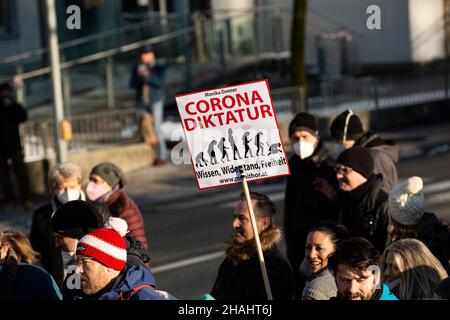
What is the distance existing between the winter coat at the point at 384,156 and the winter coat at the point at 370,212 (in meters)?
0.40

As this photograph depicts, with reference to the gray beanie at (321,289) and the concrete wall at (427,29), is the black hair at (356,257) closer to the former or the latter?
the gray beanie at (321,289)

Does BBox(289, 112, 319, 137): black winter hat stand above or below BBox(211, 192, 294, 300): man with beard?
above

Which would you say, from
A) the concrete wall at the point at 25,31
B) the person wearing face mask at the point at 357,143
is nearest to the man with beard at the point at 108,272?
the person wearing face mask at the point at 357,143

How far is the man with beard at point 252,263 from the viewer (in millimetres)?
6562

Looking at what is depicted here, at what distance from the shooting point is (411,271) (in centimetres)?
608

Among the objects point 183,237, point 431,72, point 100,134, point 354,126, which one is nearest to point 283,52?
point 431,72

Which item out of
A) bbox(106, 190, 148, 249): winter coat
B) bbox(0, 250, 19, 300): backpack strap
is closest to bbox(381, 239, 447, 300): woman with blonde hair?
bbox(0, 250, 19, 300): backpack strap

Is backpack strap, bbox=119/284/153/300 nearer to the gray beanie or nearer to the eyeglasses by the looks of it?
the gray beanie

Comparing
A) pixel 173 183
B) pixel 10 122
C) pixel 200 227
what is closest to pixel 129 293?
pixel 200 227

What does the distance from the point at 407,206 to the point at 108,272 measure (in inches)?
95.5

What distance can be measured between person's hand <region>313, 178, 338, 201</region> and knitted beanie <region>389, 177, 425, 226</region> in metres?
1.05

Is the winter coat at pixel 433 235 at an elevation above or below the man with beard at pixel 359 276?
below

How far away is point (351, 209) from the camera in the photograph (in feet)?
26.3

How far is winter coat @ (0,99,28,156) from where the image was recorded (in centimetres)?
1608
